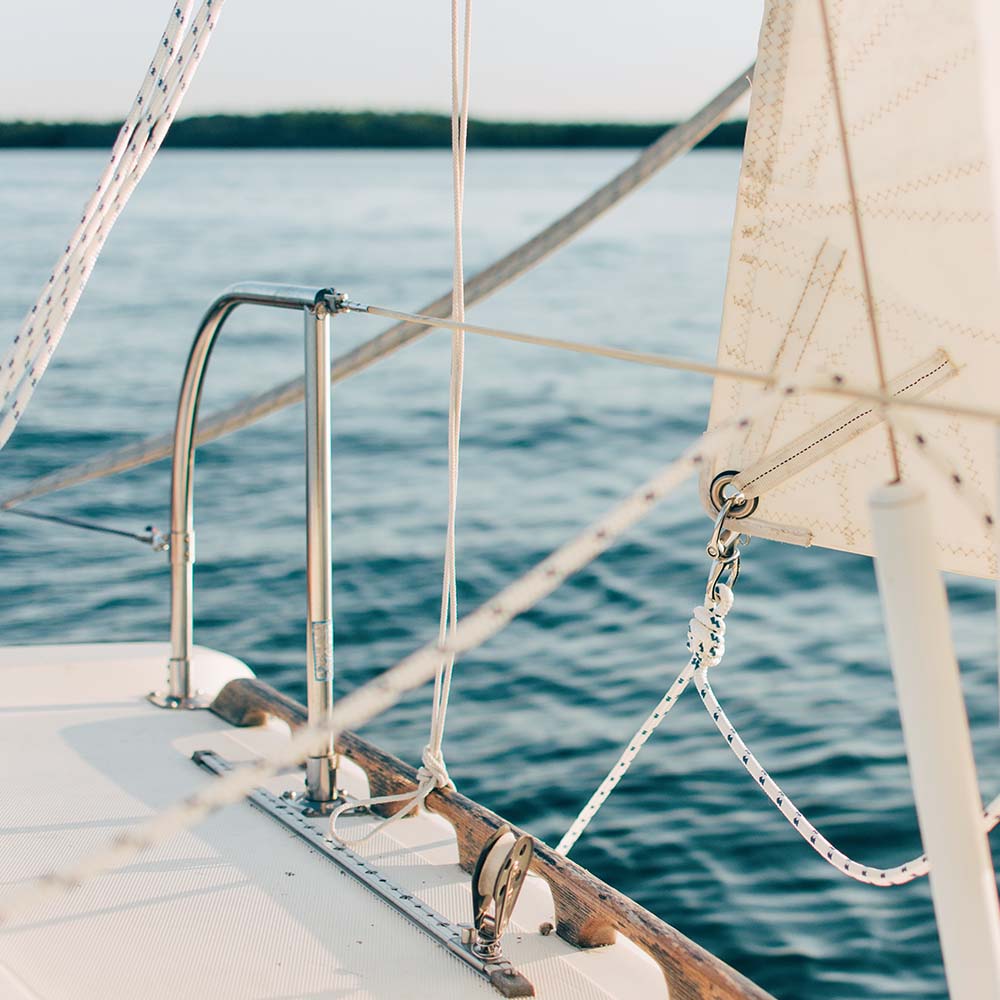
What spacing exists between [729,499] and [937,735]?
2.16ft

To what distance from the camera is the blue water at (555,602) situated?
3.49 m

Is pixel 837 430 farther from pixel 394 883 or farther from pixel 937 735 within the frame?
pixel 394 883

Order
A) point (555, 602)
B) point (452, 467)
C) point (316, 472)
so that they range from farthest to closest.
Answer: point (555, 602) → point (316, 472) → point (452, 467)

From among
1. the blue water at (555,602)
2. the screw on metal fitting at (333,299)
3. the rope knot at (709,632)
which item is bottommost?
the blue water at (555,602)

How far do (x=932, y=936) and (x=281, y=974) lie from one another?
217cm

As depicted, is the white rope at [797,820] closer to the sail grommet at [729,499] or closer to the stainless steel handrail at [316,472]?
the sail grommet at [729,499]

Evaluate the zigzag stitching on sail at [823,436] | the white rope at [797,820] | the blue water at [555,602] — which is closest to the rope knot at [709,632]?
the white rope at [797,820]

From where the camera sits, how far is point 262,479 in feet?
24.9

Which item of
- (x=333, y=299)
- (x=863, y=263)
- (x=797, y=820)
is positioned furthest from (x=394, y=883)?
(x=863, y=263)

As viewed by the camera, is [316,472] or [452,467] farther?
[316,472]

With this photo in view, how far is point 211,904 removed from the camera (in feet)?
5.34

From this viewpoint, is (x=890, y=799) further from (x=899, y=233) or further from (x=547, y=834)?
(x=899, y=233)

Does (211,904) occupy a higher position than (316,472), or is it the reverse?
(316,472)

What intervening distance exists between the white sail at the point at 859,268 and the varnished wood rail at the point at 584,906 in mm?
442
